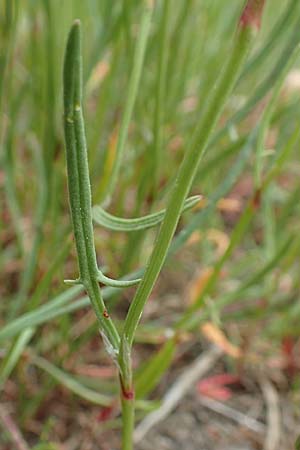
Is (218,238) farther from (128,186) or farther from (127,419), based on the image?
(127,419)

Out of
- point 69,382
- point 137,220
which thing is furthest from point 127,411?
point 69,382

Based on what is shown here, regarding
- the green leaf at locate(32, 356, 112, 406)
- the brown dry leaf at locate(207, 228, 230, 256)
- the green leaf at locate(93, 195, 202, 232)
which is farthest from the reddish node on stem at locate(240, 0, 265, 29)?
the brown dry leaf at locate(207, 228, 230, 256)

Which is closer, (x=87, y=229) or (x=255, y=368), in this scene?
(x=87, y=229)

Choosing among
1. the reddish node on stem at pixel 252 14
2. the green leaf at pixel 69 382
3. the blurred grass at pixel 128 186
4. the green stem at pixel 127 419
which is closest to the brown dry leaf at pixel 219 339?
the blurred grass at pixel 128 186

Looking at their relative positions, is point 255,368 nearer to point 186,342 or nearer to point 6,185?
point 186,342

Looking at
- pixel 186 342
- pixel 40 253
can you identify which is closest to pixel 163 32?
pixel 40 253
